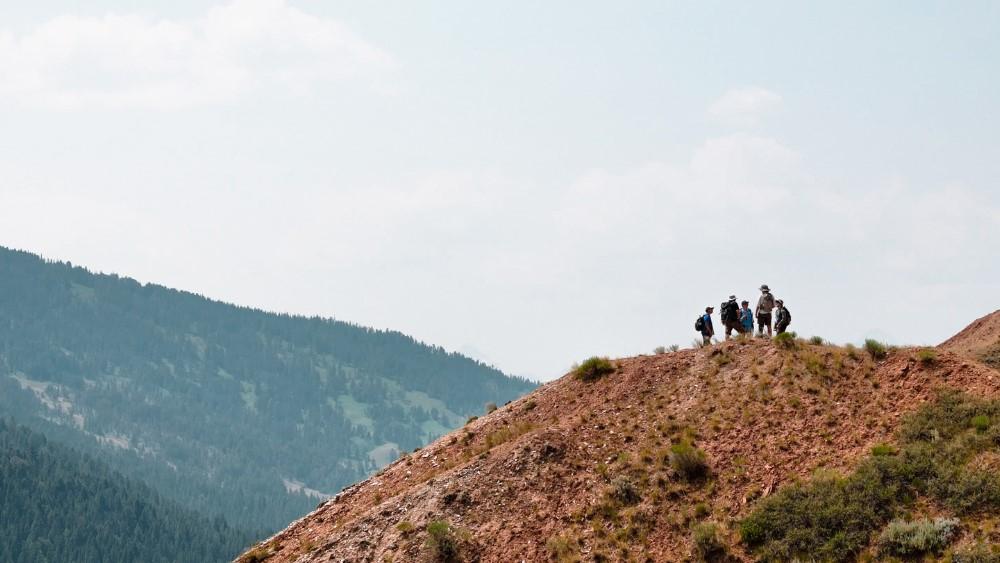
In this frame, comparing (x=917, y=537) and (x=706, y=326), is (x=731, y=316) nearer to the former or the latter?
(x=706, y=326)

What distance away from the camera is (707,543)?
28.9 metres

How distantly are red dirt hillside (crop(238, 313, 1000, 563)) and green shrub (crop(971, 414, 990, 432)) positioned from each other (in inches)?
62.1

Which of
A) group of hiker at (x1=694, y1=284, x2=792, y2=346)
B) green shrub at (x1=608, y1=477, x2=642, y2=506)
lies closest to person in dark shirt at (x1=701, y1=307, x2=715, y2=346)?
group of hiker at (x1=694, y1=284, x2=792, y2=346)

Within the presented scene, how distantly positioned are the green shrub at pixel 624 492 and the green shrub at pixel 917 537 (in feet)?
24.4

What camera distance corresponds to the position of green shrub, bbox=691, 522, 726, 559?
28844mm

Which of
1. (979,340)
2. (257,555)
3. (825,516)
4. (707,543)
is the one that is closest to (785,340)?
(825,516)

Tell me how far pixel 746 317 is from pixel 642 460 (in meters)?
9.75

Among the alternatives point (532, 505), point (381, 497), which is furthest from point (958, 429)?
point (381, 497)

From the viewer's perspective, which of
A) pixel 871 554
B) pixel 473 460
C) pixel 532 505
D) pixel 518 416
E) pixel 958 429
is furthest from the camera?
pixel 518 416

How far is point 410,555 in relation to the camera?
32.0 metres

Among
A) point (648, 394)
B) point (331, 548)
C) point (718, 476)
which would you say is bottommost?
point (331, 548)

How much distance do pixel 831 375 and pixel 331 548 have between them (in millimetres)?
16975

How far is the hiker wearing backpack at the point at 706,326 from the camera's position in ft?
136

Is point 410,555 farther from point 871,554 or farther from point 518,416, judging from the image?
point 871,554
